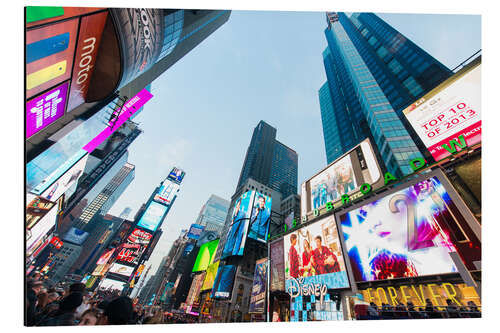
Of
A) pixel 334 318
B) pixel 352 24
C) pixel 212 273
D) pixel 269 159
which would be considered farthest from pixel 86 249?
pixel 352 24

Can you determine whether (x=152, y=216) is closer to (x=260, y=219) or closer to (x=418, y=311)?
(x=260, y=219)

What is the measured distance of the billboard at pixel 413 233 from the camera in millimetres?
8492

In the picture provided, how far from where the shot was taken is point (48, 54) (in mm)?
6250

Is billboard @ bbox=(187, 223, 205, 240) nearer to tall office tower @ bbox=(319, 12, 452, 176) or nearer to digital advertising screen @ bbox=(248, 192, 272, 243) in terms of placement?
digital advertising screen @ bbox=(248, 192, 272, 243)

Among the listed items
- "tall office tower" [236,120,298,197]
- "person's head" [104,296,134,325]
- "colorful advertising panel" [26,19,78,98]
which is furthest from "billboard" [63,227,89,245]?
"person's head" [104,296,134,325]

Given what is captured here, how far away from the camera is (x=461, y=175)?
9711mm

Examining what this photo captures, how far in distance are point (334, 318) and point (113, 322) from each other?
13716 mm

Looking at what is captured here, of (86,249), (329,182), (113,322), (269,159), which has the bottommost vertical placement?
(113,322)

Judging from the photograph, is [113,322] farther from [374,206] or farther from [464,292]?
[374,206]

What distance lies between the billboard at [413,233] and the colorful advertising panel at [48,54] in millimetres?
17622

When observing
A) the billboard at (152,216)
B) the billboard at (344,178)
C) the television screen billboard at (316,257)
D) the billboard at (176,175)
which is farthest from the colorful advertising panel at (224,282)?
the billboard at (176,175)

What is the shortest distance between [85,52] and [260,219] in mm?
46244

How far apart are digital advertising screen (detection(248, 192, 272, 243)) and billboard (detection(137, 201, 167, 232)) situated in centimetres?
2632

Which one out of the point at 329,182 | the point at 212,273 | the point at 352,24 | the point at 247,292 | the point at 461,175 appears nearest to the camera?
the point at 461,175
